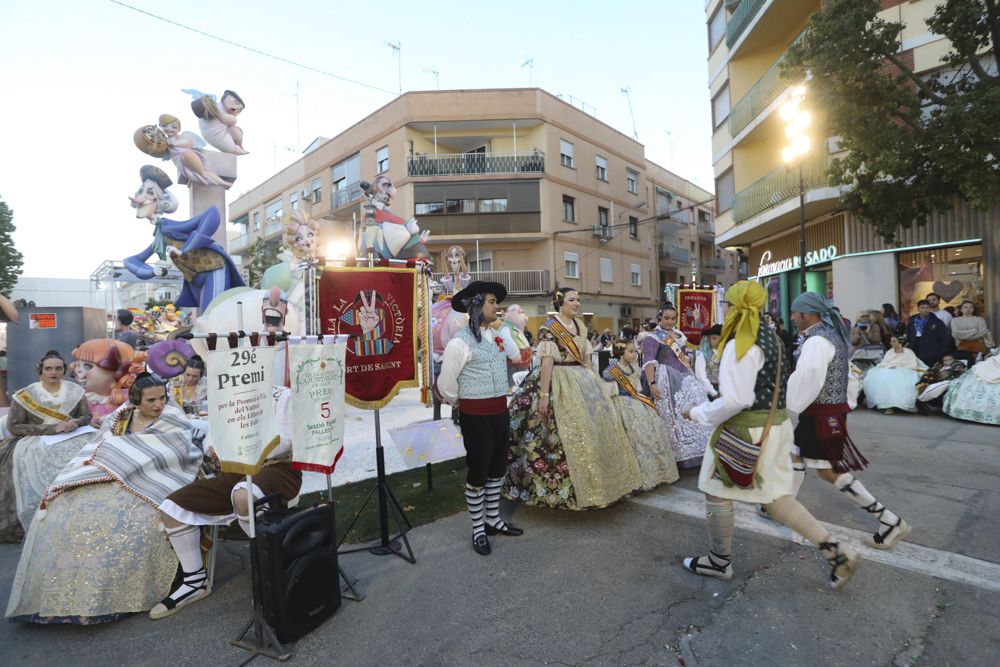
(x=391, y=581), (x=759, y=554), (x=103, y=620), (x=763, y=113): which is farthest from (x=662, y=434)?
(x=763, y=113)

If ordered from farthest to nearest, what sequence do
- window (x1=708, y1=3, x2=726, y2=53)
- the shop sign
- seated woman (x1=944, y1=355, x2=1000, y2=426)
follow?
window (x1=708, y1=3, x2=726, y2=53)
the shop sign
seated woman (x1=944, y1=355, x2=1000, y2=426)

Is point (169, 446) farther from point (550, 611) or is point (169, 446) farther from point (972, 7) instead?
point (972, 7)

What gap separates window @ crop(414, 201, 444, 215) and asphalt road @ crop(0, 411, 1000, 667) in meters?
23.8

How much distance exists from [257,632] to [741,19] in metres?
22.1

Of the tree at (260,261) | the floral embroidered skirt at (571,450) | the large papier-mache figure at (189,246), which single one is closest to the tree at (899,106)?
the floral embroidered skirt at (571,450)

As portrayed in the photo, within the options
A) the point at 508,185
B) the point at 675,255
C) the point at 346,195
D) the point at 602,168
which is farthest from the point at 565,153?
the point at 675,255

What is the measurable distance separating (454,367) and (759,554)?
2.55 meters

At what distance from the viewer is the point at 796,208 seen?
49.7 ft

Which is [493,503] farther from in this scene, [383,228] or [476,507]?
[383,228]

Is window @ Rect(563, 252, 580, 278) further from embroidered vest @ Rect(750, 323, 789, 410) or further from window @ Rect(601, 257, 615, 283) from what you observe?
embroidered vest @ Rect(750, 323, 789, 410)

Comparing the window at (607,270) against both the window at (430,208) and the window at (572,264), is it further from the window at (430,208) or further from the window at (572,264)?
the window at (430,208)

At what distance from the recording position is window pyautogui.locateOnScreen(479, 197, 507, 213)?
26.9 metres

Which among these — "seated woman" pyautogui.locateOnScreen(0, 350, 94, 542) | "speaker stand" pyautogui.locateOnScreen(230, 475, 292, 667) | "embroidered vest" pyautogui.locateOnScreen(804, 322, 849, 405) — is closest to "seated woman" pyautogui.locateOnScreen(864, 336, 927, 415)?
"embroidered vest" pyautogui.locateOnScreen(804, 322, 849, 405)

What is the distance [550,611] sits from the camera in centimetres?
312
